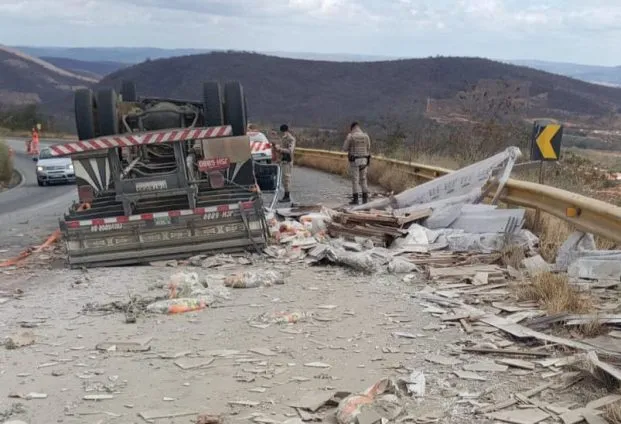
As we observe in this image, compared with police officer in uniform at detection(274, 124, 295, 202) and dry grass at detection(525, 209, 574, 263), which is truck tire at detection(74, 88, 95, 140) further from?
dry grass at detection(525, 209, 574, 263)

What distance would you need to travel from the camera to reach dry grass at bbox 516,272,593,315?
244 inches

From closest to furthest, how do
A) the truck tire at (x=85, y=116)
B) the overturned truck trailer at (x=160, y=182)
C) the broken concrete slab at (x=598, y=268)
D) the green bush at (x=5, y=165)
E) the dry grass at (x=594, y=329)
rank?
the dry grass at (x=594, y=329) < the broken concrete slab at (x=598, y=268) < the overturned truck trailer at (x=160, y=182) < the truck tire at (x=85, y=116) < the green bush at (x=5, y=165)

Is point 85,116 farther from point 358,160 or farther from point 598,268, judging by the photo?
point 598,268

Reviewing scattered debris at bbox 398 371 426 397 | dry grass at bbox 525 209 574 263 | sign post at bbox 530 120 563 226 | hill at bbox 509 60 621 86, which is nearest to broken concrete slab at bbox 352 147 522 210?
sign post at bbox 530 120 563 226

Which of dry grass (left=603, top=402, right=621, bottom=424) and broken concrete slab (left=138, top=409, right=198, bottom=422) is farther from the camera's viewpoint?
broken concrete slab (left=138, top=409, right=198, bottom=422)

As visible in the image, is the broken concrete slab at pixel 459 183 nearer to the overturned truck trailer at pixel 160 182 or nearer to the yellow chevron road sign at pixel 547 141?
the yellow chevron road sign at pixel 547 141

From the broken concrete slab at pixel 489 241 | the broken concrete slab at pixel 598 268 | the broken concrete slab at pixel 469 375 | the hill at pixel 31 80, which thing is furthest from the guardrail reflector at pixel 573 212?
the hill at pixel 31 80

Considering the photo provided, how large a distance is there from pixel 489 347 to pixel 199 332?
95.6 inches

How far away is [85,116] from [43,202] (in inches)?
395

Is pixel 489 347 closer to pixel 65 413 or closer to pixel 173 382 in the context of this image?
pixel 173 382

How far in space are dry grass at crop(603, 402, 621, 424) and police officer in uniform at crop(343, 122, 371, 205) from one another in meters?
11.4

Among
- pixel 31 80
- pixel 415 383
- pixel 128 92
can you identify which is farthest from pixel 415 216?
pixel 31 80

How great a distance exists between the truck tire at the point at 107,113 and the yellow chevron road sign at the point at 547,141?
6512mm

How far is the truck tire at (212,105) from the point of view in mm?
12117
